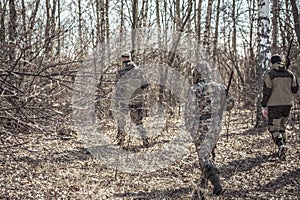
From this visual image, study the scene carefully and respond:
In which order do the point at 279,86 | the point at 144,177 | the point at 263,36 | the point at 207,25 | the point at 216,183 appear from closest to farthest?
the point at 216,183 < the point at 144,177 < the point at 279,86 < the point at 263,36 < the point at 207,25

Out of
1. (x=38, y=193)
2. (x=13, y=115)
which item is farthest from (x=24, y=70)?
(x=38, y=193)

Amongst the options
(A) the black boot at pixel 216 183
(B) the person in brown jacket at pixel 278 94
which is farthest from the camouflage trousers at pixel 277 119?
(A) the black boot at pixel 216 183

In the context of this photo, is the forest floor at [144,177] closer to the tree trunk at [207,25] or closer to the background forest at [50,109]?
the background forest at [50,109]

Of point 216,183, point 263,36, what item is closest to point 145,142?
point 216,183

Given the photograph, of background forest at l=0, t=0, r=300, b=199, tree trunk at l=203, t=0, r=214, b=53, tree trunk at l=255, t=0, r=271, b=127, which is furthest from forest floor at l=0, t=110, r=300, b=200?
tree trunk at l=203, t=0, r=214, b=53

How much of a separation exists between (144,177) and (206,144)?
1554 millimetres

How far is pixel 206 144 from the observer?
571cm

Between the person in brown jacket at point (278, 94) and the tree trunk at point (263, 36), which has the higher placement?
the tree trunk at point (263, 36)

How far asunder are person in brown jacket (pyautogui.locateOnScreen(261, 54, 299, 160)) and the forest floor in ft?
1.74

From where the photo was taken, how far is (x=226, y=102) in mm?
5879

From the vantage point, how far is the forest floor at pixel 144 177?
19.3 feet

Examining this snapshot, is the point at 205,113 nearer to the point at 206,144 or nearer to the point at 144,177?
the point at 206,144

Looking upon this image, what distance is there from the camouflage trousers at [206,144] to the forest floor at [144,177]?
27cm

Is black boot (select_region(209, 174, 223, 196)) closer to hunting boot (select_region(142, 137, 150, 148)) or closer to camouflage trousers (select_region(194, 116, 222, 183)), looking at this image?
camouflage trousers (select_region(194, 116, 222, 183))
